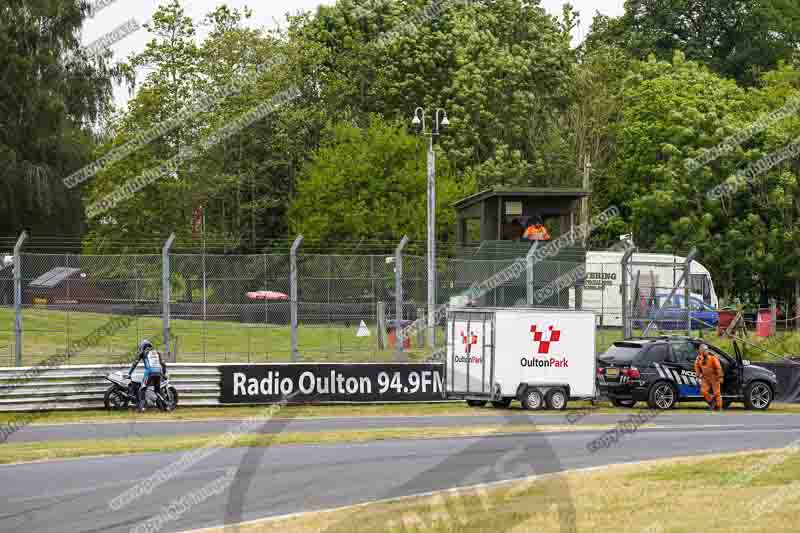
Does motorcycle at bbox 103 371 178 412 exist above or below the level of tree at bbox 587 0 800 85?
below

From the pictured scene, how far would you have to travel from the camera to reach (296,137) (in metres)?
56.7

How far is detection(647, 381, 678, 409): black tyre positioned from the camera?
26.3 m

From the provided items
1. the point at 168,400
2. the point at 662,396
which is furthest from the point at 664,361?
the point at 168,400

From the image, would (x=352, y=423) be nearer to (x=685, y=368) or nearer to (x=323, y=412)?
(x=323, y=412)

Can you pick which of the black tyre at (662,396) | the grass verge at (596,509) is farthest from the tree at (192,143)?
the grass verge at (596,509)

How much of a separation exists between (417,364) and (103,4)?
30.3 metres

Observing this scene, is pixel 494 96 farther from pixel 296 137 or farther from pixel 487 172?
pixel 296 137

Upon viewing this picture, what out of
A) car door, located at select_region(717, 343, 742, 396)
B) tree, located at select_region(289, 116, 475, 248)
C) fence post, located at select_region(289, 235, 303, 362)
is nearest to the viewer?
fence post, located at select_region(289, 235, 303, 362)

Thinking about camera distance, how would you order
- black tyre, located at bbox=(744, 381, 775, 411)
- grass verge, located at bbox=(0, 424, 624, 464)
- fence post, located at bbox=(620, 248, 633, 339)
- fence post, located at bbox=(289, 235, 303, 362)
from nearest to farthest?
grass verge, located at bbox=(0, 424, 624, 464), fence post, located at bbox=(289, 235, 303, 362), black tyre, located at bbox=(744, 381, 775, 411), fence post, located at bbox=(620, 248, 633, 339)

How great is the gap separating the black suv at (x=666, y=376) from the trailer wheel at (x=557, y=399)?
117cm

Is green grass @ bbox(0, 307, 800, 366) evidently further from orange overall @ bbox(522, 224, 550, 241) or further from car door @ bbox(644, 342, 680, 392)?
orange overall @ bbox(522, 224, 550, 241)

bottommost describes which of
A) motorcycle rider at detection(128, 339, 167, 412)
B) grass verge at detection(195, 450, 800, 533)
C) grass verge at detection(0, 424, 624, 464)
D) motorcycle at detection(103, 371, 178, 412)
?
grass verge at detection(0, 424, 624, 464)

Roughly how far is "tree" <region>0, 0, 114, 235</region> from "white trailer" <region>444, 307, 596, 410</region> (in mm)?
29429

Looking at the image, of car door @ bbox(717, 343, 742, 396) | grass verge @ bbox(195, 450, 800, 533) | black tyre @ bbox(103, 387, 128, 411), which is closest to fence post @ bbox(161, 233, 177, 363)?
black tyre @ bbox(103, 387, 128, 411)
